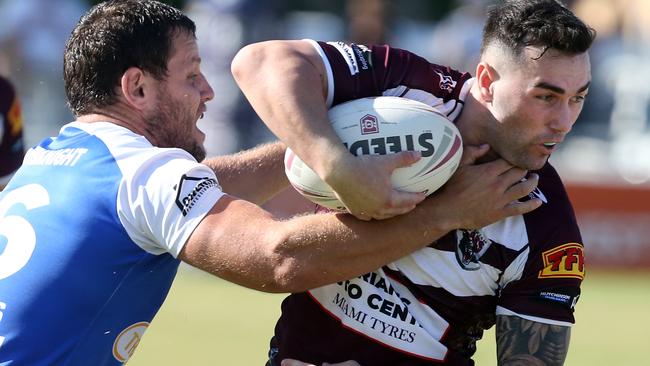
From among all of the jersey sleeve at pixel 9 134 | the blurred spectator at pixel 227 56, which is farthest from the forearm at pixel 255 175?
the blurred spectator at pixel 227 56

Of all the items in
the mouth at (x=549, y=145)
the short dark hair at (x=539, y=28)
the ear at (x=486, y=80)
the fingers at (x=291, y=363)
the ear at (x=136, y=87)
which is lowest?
the fingers at (x=291, y=363)

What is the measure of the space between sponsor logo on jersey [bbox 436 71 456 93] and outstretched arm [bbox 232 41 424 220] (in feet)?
1.72

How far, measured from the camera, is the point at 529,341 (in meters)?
4.72

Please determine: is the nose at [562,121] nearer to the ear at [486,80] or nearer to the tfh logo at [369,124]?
the ear at [486,80]

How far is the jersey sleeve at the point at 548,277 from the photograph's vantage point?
185 inches

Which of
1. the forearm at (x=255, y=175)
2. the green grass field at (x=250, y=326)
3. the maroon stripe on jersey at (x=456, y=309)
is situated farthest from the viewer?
the green grass field at (x=250, y=326)

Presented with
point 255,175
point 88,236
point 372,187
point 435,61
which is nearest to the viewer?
point 372,187

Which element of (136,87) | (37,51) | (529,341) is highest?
(136,87)

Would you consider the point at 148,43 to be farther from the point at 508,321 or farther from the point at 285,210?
the point at 285,210

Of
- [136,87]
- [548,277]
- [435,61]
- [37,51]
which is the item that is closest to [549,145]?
[548,277]

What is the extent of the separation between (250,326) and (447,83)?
5.80 meters

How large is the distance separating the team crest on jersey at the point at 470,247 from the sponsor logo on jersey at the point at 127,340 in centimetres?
131

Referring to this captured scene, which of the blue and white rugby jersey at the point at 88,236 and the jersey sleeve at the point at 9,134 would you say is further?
the jersey sleeve at the point at 9,134

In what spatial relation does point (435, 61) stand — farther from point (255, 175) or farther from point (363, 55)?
point (363, 55)
